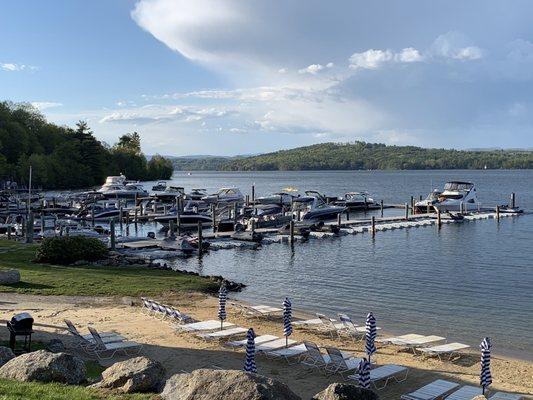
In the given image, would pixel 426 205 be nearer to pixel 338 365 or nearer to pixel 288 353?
pixel 288 353

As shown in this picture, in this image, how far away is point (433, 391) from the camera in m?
A: 13.2

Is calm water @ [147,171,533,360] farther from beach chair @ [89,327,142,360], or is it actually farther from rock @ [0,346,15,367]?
rock @ [0,346,15,367]

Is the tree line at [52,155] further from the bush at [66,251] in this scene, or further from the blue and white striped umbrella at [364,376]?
the blue and white striped umbrella at [364,376]

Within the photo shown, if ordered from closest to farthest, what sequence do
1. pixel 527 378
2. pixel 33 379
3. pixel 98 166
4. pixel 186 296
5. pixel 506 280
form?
pixel 33 379 < pixel 527 378 < pixel 186 296 < pixel 506 280 < pixel 98 166

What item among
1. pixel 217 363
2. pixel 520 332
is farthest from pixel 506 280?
pixel 217 363

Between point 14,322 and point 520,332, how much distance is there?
54.9 feet

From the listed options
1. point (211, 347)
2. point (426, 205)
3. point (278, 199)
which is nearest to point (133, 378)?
point (211, 347)

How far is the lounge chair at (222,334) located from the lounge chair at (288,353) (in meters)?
1.86

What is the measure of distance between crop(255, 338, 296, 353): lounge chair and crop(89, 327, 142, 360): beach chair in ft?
10.6

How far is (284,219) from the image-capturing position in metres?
56.2

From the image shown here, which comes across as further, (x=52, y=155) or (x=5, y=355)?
(x=52, y=155)

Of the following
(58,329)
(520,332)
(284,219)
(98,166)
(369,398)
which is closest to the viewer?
(369,398)

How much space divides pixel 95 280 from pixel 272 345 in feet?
39.2

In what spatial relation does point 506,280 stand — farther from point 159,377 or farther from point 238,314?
point 159,377
